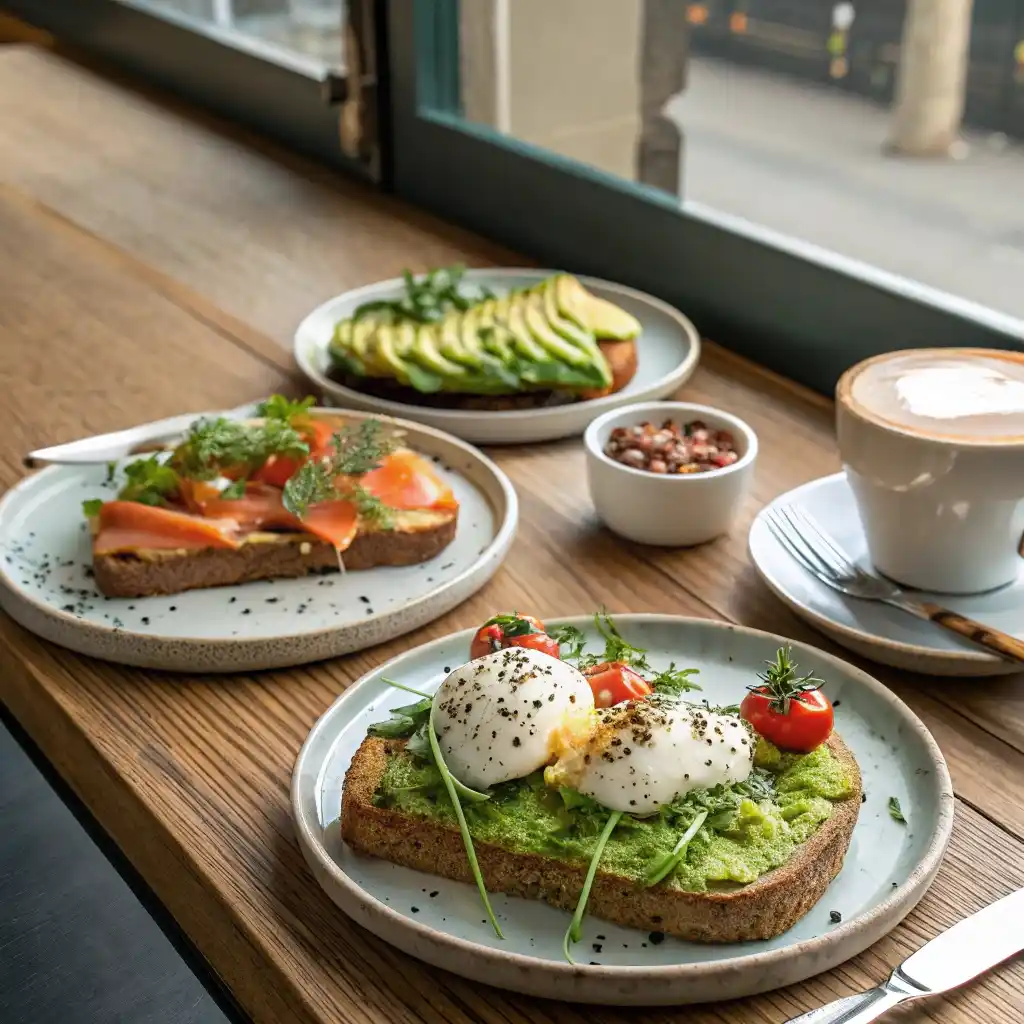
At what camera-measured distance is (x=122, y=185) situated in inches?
101

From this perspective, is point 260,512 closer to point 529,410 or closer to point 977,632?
point 529,410

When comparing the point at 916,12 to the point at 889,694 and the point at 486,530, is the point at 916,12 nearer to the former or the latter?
the point at 486,530

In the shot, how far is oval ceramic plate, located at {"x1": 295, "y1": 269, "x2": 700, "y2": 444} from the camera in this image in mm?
1619

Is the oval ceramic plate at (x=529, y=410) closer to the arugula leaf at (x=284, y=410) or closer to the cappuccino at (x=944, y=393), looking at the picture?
the arugula leaf at (x=284, y=410)

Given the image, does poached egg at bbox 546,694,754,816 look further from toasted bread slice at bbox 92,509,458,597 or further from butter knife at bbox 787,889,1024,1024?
toasted bread slice at bbox 92,509,458,597

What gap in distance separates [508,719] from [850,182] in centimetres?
102

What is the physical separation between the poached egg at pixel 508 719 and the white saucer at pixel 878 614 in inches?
12.6

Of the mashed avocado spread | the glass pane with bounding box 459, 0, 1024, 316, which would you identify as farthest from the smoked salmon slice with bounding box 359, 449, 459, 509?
the glass pane with bounding box 459, 0, 1024, 316

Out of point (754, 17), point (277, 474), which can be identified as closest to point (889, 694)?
point (277, 474)

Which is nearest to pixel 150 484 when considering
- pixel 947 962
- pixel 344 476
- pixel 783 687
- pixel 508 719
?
pixel 344 476

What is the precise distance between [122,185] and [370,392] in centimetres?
113

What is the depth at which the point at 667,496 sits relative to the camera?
4.50ft

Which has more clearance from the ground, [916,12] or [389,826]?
[916,12]

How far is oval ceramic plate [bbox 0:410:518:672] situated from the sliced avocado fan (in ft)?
0.63
